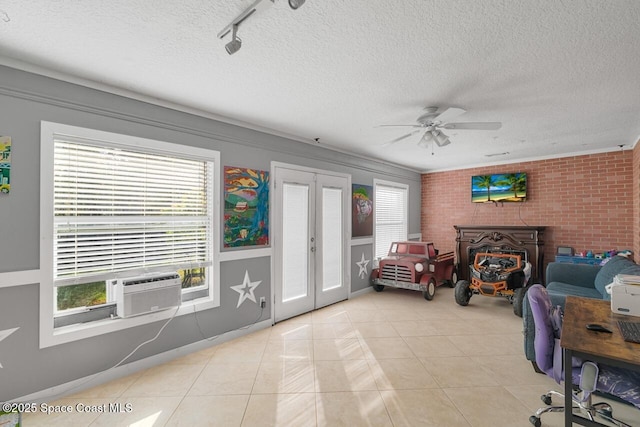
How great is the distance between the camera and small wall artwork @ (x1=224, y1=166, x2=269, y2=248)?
3.45 meters

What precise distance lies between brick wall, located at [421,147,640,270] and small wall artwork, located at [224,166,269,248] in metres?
4.75

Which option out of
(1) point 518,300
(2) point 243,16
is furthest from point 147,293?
(1) point 518,300

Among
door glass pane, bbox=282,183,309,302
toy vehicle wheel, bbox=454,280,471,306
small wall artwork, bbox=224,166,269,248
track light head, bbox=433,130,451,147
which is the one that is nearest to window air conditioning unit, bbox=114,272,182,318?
small wall artwork, bbox=224,166,269,248

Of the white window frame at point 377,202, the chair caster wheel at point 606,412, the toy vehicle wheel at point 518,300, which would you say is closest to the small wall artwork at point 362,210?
the white window frame at point 377,202

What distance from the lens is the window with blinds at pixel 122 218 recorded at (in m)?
2.45

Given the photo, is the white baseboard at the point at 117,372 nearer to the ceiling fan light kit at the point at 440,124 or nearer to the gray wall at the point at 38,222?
the gray wall at the point at 38,222

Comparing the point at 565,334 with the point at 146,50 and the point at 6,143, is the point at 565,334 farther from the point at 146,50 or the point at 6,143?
the point at 6,143

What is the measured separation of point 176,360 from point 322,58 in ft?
10.4

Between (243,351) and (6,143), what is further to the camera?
(243,351)

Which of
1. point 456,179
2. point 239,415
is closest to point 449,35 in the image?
point 239,415

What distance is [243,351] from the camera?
10.4 feet

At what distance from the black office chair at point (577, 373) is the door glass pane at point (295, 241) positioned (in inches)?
113

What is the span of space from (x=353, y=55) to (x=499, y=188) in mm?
5157

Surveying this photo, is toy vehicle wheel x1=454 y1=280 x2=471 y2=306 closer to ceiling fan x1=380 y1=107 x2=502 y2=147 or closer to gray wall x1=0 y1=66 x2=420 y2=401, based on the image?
ceiling fan x1=380 y1=107 x2=502 y2=147
